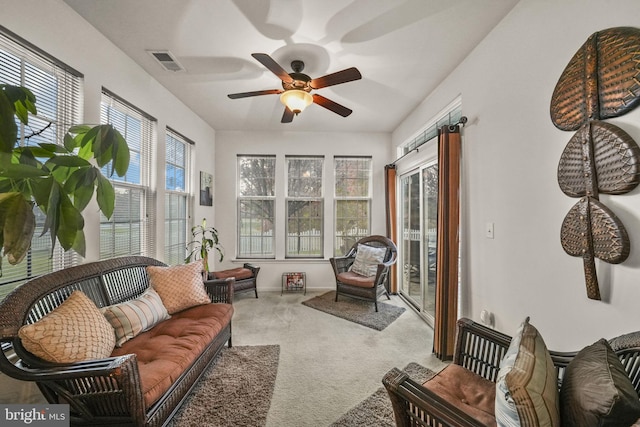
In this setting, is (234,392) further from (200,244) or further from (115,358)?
(200,244)

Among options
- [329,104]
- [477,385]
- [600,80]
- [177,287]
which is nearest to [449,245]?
[477,385]

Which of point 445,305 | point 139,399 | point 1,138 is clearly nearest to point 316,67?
point 1,138

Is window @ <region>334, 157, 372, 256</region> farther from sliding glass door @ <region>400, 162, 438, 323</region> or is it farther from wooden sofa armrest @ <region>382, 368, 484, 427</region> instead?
wooden sofa armrest @ <region>382, 368, 484, 427</region>

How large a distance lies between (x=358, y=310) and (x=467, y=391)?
2166 millimetres

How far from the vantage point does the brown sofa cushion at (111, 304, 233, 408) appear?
4.53 feet

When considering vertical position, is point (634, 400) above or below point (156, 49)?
below

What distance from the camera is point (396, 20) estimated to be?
188 cm

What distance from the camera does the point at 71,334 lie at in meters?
1.33

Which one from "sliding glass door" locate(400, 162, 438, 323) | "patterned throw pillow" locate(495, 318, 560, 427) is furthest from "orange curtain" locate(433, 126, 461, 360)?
"patterned throw pillow" locate(495, 318, 560, 427)

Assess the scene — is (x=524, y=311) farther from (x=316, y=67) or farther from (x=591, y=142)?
(x=316, y=67)

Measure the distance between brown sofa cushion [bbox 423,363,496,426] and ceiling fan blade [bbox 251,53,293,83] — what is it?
86.7 inches

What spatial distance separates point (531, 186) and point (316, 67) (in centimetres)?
205

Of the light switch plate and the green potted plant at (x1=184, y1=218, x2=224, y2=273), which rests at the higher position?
the light switch plate

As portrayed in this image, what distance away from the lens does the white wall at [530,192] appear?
1.20 m
